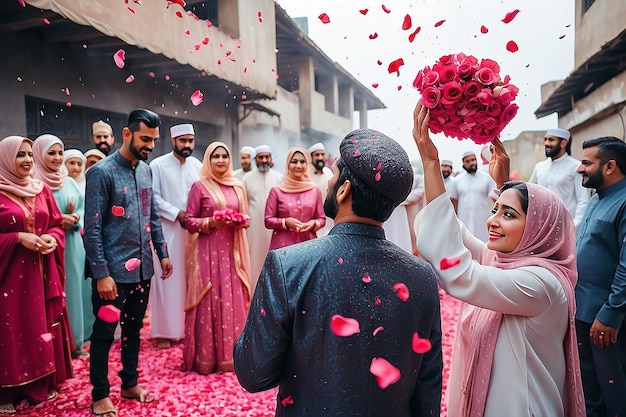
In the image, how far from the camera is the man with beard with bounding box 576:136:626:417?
2.49 metres

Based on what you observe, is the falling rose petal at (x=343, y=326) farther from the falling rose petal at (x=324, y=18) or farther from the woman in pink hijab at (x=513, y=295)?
the falling rose petal at (x=324, y=18)

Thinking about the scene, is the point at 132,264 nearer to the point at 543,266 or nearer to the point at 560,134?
the point at 543,266

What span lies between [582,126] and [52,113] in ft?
33.3

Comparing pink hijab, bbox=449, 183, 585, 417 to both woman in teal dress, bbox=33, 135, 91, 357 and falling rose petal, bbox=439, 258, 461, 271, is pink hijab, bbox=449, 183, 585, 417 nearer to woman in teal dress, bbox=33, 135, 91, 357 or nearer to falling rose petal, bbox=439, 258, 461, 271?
falling rose petal, bbox=439, 258, 461, 271

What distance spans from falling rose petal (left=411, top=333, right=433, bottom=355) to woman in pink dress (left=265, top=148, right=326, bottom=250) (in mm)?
3153

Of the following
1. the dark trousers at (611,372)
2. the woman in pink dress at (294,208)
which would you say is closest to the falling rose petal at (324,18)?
the woman in pink dress at (294,208)

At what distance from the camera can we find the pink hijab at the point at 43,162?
4.06 meters

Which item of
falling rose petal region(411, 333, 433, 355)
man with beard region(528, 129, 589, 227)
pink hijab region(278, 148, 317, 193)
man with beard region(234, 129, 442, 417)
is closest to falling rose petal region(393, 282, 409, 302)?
man with beard region(234, 129, 442, 417)

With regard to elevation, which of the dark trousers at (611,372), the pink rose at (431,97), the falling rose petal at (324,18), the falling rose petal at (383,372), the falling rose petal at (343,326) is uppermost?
the falling rose petal at (324,18)

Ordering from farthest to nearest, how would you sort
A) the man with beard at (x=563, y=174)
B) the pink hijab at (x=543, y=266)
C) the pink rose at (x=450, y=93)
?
the man with beard at (x=563, y=174)
the pink hijab at (x=543, y=266)
the pink rose at (x=450, y=93)

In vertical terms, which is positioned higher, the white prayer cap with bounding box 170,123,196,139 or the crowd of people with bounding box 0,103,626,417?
the white prayer cap with bounding box 170,123,196,139

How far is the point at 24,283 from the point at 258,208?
9.84ft

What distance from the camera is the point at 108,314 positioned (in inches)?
117

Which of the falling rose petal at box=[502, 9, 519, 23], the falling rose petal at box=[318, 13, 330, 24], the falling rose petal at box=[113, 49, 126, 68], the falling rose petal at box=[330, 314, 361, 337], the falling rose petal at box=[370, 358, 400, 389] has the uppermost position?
the falling rose petal at box=[113, 49, 126, 68]
